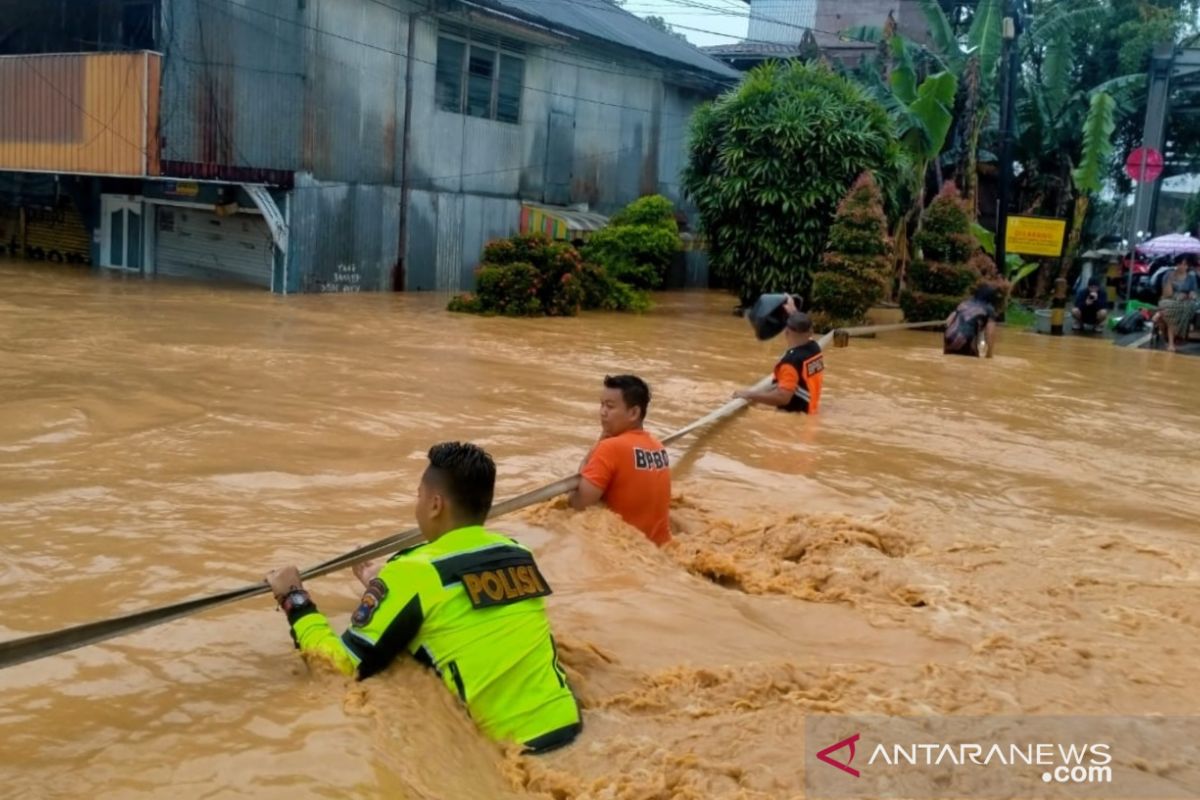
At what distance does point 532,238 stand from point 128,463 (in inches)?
534

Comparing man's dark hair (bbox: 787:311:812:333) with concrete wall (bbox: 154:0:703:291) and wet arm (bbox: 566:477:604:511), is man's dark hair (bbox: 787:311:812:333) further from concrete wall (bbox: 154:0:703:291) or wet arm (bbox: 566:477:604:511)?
concrete wall (bbox: 154:0:703:291)

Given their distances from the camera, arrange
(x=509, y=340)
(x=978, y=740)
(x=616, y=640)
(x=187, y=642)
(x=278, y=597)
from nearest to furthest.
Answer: (x=978, y=740) < (x=278, y=597) < (x=187, y=642) < (x=616, y=640) < (x=509, y=340)

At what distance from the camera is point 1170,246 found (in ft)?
84.7

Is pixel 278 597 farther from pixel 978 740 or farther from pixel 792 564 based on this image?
pixel 792 564

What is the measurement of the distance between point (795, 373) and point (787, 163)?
12.0 metres

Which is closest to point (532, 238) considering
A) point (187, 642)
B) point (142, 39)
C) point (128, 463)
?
point (142, 39)

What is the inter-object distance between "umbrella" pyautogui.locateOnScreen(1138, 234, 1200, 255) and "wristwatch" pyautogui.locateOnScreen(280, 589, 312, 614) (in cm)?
2571

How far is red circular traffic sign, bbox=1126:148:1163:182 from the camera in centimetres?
2373

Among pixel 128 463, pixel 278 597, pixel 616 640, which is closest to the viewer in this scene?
pixel 278 597

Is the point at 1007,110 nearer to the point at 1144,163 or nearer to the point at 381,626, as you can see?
the point at 1144,163

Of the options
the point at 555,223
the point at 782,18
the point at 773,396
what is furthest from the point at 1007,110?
the point at 782,18

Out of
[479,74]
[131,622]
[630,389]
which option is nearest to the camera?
[131,622]

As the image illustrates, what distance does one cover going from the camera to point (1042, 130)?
2839 centimetres

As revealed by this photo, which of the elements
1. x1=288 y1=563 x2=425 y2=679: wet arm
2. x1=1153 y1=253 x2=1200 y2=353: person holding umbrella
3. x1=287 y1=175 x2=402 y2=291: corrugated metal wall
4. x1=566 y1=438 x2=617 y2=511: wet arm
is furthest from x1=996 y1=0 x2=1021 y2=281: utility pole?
x1=288 y1=563 x2=425 y2=679: wet arm
